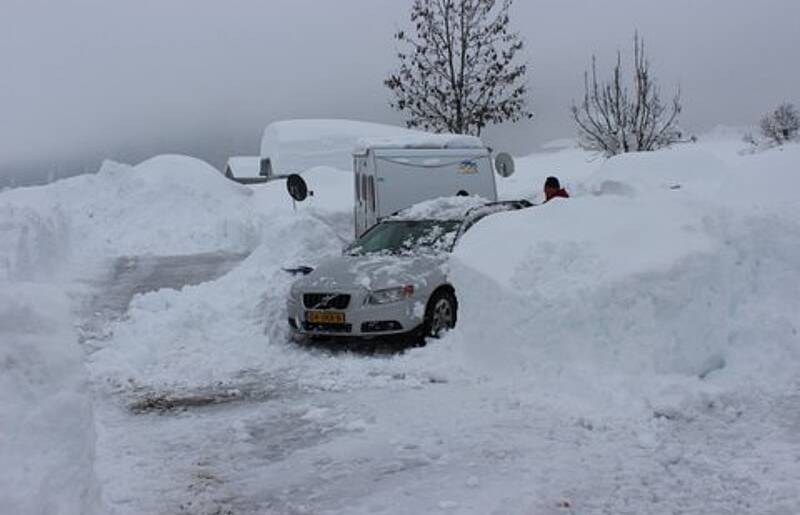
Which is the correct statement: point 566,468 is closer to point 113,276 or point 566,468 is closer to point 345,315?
point 345,315

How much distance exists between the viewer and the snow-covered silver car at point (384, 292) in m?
9.61

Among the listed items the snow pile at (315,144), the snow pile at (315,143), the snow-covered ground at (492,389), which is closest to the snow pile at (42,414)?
the snow-covered ground at (492,389)

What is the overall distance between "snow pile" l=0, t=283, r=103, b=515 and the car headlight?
5.22 metres

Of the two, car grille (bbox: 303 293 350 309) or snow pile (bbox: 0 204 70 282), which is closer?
car grille (bbox: 303 293 350 309)

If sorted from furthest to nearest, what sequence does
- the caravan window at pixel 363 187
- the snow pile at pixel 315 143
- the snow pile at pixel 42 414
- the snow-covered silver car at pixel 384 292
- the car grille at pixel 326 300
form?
the snow pile at pixel 315 143 < the caravan window at pixel 363 187 < the car grille at pixel 326 300 < the snow-covered silver car at pixel 384 292 < the snow pile at pixel 42 414

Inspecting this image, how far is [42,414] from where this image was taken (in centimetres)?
396

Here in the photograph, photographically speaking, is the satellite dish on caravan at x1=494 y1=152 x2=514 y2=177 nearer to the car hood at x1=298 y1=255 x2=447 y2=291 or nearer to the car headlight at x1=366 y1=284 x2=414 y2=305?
the car hood at x1=298 y1=255 x2=447 y2=291

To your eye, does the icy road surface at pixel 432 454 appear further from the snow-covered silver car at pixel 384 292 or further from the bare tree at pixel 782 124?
the bare tree at pixel 782 124

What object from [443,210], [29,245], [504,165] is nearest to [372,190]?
[443,210]

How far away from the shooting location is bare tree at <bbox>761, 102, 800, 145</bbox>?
61.6 m

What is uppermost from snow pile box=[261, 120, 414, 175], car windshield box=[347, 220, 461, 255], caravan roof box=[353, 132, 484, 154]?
snow pile box=[261, 120, 414, 175]

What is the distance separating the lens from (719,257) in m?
8.02

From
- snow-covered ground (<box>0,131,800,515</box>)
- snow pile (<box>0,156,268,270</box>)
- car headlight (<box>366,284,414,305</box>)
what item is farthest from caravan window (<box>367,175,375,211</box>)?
snow pile (<box>0,156,268,270</box>)

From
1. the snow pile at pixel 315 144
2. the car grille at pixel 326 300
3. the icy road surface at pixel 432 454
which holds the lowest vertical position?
the icy road surface at pixel 432 454
